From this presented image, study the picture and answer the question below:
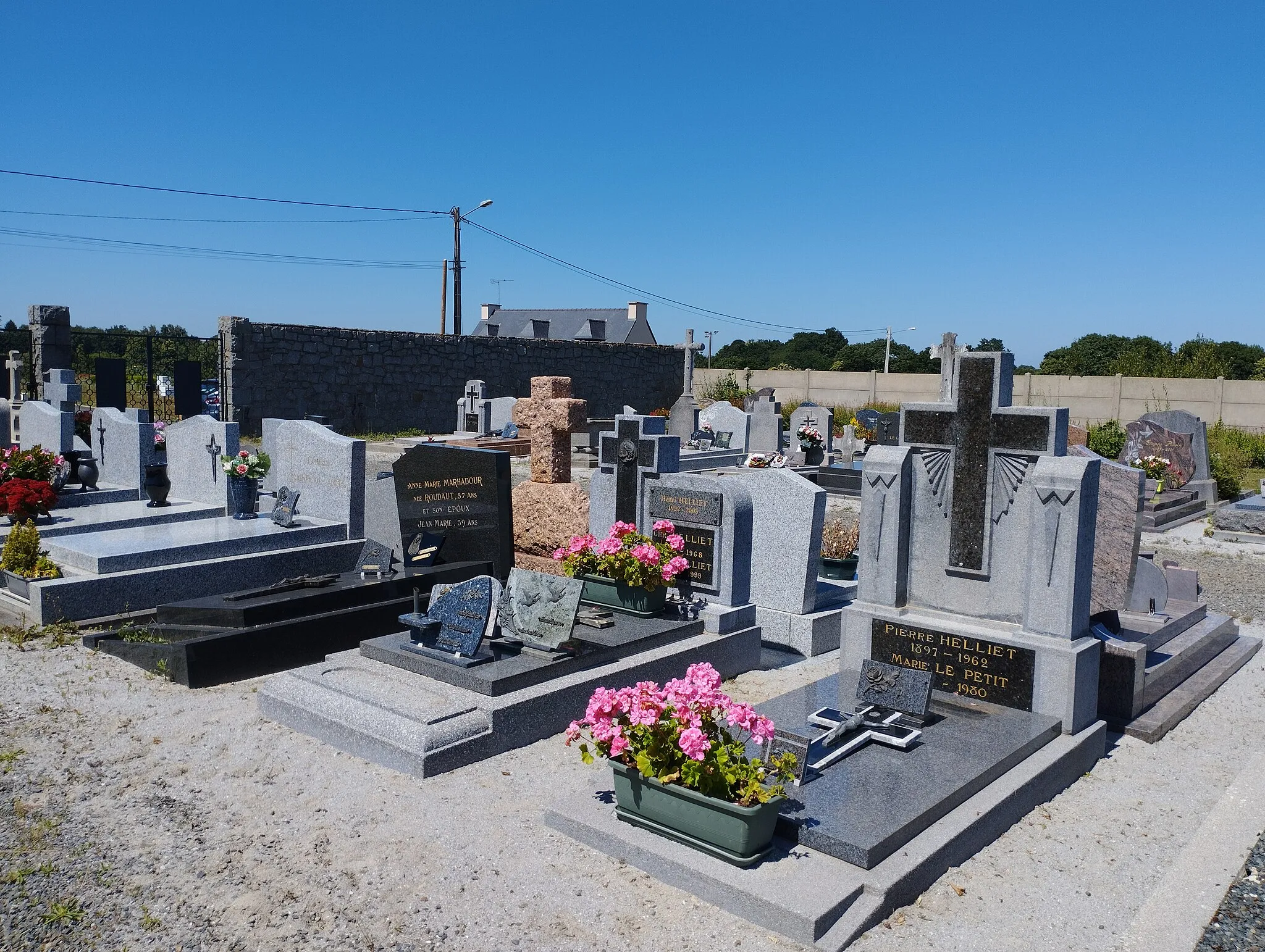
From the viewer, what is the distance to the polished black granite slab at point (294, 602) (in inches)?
252

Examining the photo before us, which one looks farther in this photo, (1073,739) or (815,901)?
(1073,739)

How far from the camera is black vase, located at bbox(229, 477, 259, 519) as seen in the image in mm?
9141

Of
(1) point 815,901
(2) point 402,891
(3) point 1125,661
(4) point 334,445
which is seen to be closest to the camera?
(1) point 815,901

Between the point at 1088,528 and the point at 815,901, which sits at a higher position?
the point at 1088,528

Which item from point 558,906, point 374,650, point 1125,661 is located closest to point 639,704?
point 558,906

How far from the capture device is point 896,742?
4484 millimetres

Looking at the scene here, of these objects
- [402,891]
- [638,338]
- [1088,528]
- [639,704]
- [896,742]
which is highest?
[638,338]

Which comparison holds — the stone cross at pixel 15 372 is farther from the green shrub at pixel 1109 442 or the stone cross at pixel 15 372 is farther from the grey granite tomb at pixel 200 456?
the green shrub at pixel 1109 442

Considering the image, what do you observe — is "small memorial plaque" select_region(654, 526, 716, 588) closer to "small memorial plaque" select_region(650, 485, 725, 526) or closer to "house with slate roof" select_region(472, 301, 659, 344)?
"small memorial plaque" select_region(650, 485, 725, 526)

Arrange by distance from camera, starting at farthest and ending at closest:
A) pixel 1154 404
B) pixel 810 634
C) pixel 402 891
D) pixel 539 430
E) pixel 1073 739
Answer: pixel 1154 404 → pixel 539 430 → pixel 810 634 → pixel 1073 739 → pixel 402 891

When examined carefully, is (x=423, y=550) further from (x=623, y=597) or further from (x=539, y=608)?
(x=539, y=608)

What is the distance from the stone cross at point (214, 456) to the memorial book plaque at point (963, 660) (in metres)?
7.19

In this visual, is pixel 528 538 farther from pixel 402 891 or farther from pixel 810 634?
pixel 402 891

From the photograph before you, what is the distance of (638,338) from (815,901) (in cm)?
4912
